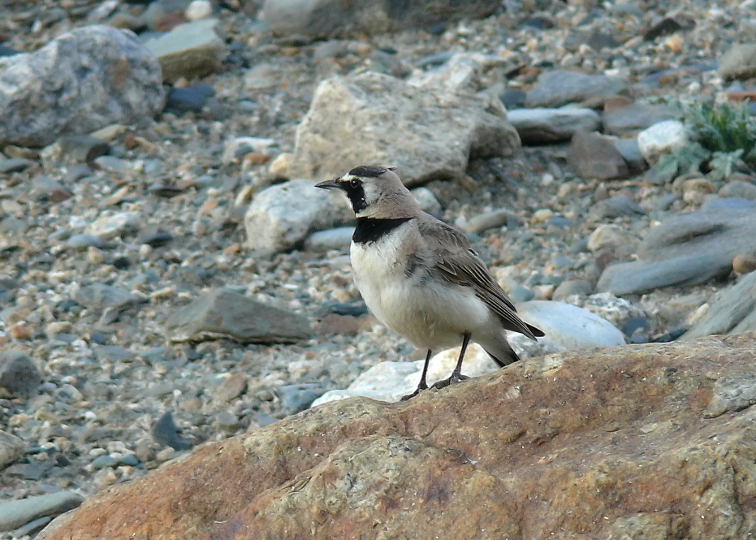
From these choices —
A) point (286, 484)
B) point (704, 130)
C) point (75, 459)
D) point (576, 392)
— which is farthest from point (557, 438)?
point (704, 130)

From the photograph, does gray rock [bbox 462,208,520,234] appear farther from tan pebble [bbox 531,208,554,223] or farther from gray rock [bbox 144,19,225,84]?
gray rock [bbox 144,19,225,84]

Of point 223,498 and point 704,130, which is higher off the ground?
point 223,498

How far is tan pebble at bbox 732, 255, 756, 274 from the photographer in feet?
24.2

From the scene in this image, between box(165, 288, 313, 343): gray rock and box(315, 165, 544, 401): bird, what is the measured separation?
6.92 ft

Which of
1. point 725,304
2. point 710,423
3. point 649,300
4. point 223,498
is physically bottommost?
point 649,300

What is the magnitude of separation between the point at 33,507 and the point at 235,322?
2.50 m

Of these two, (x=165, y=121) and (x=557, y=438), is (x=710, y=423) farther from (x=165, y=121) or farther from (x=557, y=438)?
(x=165, y=121)

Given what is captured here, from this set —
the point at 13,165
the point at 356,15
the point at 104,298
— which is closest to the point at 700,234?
the point at 104,298

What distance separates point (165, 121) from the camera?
35.6 ft

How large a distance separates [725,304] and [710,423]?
10.4 ft

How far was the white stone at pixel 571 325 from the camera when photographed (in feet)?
21.5

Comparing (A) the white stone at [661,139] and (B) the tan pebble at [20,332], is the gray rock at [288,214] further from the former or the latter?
(A) the white stone at [661,139]

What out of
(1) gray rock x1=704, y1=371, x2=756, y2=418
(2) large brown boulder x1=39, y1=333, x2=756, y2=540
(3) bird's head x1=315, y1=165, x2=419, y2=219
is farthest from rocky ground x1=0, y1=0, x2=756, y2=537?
(1) gray rock x1=704, y1=371, x2=756, y2=418

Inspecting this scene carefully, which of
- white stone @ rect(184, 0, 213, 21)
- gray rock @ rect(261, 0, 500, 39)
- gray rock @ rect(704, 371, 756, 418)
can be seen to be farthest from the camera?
white stone @ rect(184, 0, 213, 21)
